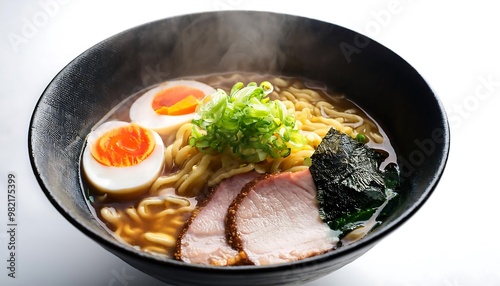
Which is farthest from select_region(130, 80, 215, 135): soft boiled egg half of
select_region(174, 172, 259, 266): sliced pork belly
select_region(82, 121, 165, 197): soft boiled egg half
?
select_region(174, 172, 259, 266): sliced pork belly

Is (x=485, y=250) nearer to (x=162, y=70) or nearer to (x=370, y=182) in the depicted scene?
(x=370, y=182)

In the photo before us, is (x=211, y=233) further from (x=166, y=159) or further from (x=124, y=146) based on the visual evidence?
(x=124, y=146)

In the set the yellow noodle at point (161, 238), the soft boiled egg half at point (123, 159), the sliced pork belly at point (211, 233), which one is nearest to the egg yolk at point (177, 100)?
the soft boiled egg half at point (123, 159)

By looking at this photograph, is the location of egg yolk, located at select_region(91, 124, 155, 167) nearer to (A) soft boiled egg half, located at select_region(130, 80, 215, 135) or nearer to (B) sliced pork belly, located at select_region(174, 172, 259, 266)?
(A) soft boiled egg half, located at select_region(130, 80, 215, 135)

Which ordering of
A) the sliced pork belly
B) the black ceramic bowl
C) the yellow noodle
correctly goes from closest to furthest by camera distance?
the black ceramic bowl < the sliced pork belly < the yellow noodle

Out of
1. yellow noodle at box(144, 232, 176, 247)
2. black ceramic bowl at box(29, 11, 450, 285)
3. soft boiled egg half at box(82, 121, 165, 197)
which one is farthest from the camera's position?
soft boiled egg half at box(82, 121, 165, 197)

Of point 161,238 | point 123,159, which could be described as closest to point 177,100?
point 123,159
